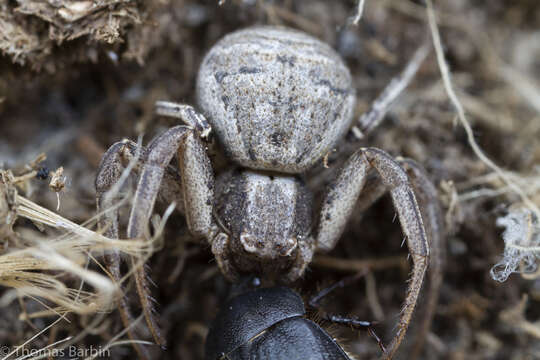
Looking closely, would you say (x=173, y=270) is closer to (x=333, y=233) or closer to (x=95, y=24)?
(x=333, y=233)

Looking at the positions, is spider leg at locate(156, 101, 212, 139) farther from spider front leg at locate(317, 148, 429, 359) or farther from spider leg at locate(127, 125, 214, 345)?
spider front leg at locate(317, 148, 429, 359)

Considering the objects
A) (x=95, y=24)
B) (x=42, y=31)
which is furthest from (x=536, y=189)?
(x=42, y=31)

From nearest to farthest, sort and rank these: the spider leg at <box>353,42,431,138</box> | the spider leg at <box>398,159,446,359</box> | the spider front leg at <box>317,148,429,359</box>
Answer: the spider front leg at <box>317,148,429,359</box>
the spider leg at <box>398,159,446,359</box>
the spider leg at <box>353,42,431,138</box>

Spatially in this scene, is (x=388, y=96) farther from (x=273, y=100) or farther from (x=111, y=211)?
(x=111, y=211)

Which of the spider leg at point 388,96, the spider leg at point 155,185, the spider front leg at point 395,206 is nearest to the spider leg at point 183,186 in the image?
the spider leg at point 155,185

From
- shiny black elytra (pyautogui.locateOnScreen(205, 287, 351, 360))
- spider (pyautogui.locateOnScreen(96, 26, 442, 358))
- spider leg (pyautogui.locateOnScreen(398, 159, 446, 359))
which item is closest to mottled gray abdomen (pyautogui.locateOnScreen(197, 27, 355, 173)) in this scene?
spider (pyautogui.locateOnScreen(96, 26, 442, 358))

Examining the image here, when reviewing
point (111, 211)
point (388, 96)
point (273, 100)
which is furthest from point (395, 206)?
point (111, 211)
